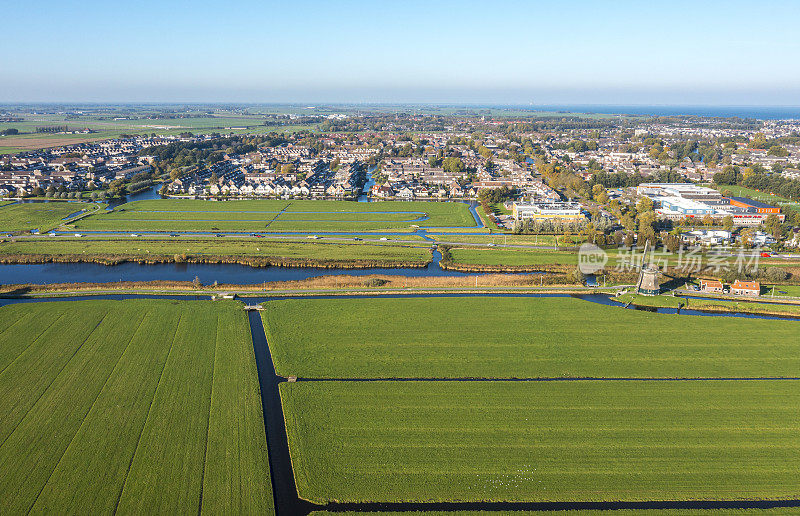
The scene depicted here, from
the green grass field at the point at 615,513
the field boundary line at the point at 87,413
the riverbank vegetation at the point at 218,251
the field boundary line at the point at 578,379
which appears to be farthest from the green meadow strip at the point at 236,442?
the riverbank vegetation at the point at 218,251

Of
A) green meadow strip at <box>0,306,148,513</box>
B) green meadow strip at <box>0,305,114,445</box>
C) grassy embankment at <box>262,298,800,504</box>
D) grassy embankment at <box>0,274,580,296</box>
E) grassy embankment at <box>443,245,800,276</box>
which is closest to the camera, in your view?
green meadow strip at <box>0,306,148,513</box>

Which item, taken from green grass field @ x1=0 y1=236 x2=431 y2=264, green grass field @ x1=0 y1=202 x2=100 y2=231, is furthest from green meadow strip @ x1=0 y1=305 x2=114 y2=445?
green grass field @ x1=0 y1=202 x2=100 y2=231

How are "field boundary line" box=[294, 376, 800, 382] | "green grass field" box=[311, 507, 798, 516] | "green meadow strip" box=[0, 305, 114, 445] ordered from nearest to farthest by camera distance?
"green grass field" box=[311, 507, 798, 516]
"green meadow strip" box=[0, 305, 114, 445]
"field boundary line" box=[294, 376, 800, 382]

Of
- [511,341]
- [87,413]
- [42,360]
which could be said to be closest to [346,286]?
[511,341]

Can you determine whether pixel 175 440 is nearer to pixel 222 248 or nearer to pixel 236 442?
pixel 236 442

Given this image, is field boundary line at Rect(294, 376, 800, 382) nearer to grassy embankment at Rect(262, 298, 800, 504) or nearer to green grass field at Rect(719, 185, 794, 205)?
grassy embankment at Rect(262, 298, 800, 504)

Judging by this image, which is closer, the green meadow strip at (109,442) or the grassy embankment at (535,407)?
the green meadow strip at (109,442)

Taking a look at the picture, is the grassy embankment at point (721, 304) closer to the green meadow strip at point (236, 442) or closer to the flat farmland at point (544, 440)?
the flat farmland at point (544, 440)
